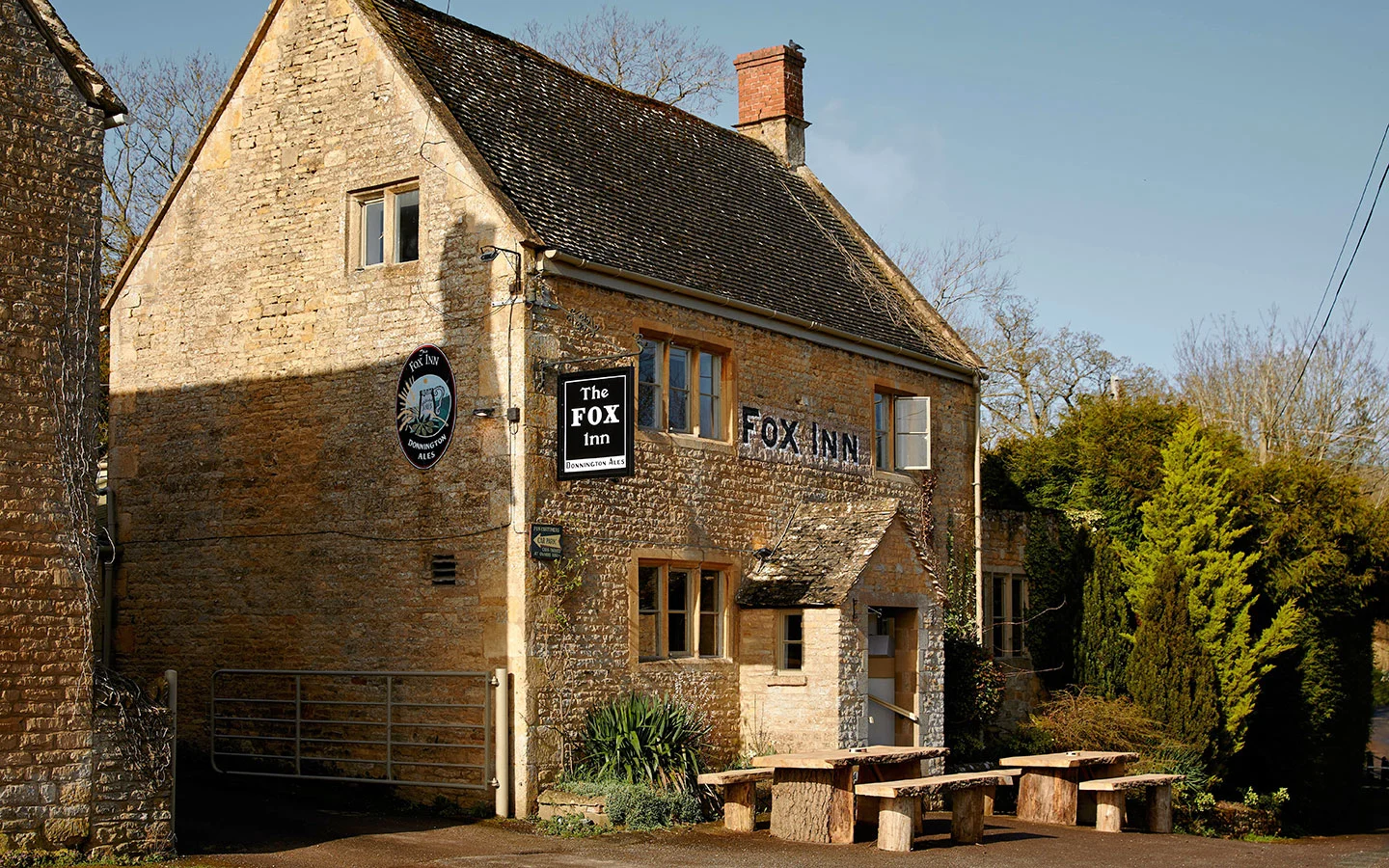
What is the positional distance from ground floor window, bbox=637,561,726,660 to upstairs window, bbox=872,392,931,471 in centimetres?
456

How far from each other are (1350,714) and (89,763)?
23328 mm

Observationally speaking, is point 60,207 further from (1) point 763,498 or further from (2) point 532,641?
(1) point 763,498

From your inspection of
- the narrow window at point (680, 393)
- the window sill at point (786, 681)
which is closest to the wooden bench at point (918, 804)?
the window sill at point (786, 681)

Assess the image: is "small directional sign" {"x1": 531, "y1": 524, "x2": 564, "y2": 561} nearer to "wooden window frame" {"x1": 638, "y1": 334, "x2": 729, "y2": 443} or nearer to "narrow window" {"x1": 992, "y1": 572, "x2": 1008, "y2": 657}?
"wooden window frame" {"x1": 638, "y1": 334, "x2": 729, "y2": 443}

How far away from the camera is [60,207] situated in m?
12.3

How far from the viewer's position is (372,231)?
697 inches

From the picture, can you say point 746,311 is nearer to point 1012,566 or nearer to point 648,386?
point 648,386

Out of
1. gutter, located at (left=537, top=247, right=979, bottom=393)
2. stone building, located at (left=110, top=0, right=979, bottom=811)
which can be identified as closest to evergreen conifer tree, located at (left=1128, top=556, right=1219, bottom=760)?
gutter, located at (left=537, top=247, right=979, bottom=393)

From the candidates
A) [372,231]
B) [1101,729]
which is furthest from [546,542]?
[1101,729]

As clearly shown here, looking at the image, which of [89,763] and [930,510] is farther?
[930,510]

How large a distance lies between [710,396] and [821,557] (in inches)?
96.7

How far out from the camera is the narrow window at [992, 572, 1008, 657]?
25.0 metres

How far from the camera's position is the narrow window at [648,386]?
17641 millimetres

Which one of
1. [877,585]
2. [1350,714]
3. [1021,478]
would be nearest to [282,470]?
[877,585]
